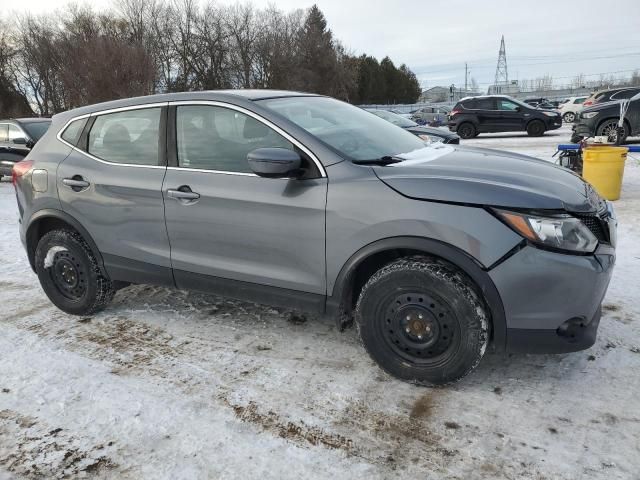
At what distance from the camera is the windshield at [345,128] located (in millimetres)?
3184

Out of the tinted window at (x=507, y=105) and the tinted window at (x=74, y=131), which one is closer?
the tinted window at (x=74, y=131)

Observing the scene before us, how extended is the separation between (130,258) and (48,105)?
52.4 metres

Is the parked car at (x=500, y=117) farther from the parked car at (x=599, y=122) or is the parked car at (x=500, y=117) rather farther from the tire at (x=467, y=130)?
the parked car at (x=599, y=122)

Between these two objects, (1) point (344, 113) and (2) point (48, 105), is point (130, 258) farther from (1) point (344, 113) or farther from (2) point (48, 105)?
(2) point (48, 105)

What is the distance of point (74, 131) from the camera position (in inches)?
158

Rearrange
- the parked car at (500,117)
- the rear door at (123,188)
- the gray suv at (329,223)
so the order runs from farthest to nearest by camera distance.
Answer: the parked car at (500,117) < the rear door at (123,188) < the gray suv at (329,223)

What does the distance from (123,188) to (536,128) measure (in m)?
18.6

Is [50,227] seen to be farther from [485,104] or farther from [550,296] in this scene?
[485,104]

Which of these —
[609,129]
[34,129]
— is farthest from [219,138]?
[609,129]

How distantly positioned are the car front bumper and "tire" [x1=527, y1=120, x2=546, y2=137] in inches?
718

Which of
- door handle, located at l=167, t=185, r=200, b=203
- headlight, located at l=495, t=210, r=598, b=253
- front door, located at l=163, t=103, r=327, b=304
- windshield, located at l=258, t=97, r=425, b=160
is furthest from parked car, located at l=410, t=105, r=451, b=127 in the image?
headlight, located at l=495, t=210, r=598, b=253

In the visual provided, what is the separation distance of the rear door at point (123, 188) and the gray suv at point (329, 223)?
1cm

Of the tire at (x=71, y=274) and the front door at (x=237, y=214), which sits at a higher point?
the front door at (x=237, y=214)

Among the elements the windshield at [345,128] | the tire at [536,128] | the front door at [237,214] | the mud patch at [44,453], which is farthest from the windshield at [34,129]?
the tire at [536,128]
